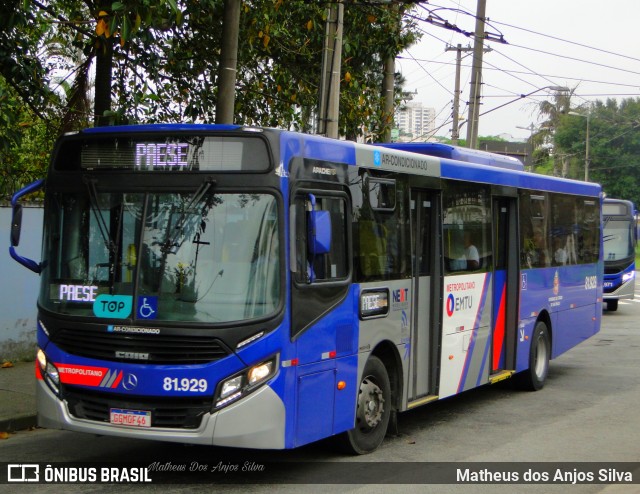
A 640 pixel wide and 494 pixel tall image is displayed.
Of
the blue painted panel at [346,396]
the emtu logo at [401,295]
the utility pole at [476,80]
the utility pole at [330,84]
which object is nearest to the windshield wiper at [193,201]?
the blue painted panel at [346,396]

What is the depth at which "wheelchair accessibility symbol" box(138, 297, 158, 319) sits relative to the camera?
7.16 meters

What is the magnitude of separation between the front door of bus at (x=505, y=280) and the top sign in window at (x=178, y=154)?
5.32 metres

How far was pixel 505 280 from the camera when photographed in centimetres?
1223

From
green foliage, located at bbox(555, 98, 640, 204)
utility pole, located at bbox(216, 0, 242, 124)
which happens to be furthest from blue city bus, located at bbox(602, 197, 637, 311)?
green foliage, located at bbox(555, 98, 640, 204)

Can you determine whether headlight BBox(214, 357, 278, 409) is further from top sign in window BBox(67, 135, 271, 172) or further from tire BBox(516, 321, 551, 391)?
tire BBox(516, 321, 551, 391)

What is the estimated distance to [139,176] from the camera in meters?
7.52

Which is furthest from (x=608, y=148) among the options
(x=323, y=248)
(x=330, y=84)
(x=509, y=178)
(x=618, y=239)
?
(x=323, y=248)

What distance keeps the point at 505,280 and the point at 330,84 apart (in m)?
4.27

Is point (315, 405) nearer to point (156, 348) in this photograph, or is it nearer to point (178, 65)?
point (156, 348)

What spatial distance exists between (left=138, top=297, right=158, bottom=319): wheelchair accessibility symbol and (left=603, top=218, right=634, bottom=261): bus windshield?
22.6m

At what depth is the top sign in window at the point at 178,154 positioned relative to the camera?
24.2 feet

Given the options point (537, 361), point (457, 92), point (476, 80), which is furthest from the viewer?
point (457, 92)

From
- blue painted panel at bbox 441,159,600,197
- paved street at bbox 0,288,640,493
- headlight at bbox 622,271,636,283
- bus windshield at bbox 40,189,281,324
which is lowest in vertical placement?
paved street at bbox 0,288,640,493

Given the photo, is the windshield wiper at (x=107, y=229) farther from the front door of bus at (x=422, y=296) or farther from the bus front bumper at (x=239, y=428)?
the front door of bus at (x=422, y=296)
